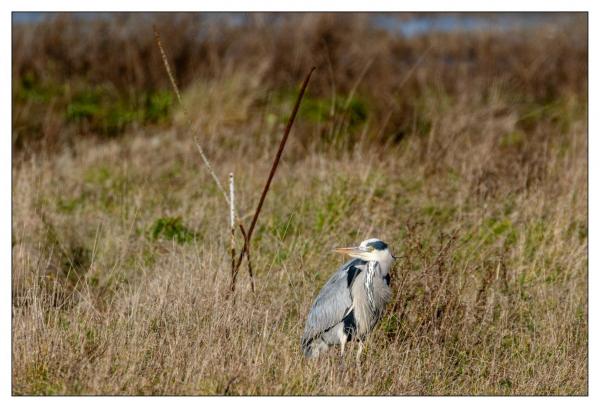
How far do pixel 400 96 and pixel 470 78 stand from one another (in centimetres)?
315

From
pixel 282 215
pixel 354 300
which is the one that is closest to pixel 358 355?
pixel 354 300

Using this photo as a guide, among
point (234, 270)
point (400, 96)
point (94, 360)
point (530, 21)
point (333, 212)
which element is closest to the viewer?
point (94, 360)

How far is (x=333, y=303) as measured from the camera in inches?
180

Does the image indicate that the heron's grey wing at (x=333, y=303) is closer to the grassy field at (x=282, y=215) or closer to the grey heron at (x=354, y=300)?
the grey heron at (x=354, y=300)

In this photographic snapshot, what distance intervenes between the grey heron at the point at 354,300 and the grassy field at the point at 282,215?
16cm

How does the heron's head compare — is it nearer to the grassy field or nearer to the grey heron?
the grey heron

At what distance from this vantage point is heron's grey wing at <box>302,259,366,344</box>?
4.55m

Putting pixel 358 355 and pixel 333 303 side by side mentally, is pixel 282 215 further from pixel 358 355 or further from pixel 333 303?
pixel 358 355

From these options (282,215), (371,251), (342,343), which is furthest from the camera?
(282,215)

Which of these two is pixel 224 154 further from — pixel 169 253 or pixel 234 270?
pixel 234 270

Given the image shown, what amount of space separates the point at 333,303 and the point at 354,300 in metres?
0.11

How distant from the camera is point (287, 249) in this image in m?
6.20

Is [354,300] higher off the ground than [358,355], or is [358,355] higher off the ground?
[354,300]

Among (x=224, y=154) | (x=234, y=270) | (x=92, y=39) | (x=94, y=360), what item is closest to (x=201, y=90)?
(x=224, y=154)
